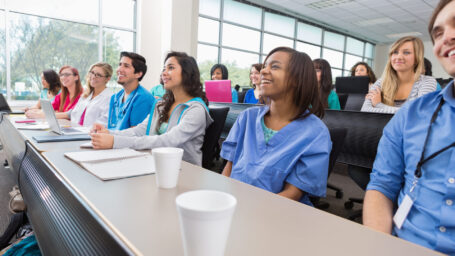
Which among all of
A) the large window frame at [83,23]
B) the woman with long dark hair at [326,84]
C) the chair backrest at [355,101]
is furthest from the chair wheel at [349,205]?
the large window frame at [83,23]

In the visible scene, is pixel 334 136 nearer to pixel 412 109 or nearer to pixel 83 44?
pixel 412 109

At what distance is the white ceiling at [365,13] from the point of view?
22.0 ft

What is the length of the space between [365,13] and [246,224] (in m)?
8.28

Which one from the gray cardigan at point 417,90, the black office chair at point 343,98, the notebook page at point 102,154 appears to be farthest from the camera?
the black office chair at point 343,98

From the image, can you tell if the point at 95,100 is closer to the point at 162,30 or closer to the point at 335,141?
the point at 335,141

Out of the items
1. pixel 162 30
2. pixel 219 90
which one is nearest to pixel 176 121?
pixel 219 90

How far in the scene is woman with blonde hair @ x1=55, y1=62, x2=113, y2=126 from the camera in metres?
2.71

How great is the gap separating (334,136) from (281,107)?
266 mm

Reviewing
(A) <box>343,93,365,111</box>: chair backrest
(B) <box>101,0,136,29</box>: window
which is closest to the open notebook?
(A) <box>343,93,365,111</box>: chair backrest

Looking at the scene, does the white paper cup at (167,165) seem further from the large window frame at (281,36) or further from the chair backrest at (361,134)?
the large window frame at (281,36)

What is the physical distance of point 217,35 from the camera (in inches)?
263

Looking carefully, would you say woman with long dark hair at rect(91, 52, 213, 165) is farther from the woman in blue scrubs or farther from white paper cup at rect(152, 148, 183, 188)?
white paper cup at rect(152, 148, 183, 188)

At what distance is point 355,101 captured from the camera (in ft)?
10.2

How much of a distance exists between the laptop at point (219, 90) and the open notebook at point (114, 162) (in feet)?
7.06
